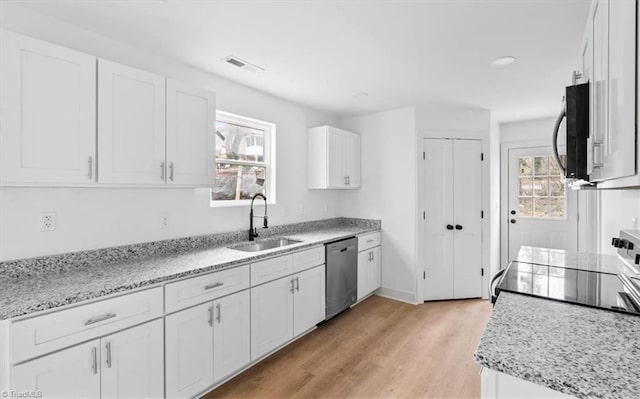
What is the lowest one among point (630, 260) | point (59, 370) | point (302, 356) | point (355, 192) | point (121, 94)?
point (302, 356)

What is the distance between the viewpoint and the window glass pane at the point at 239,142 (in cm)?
303

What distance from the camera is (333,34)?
2111mm

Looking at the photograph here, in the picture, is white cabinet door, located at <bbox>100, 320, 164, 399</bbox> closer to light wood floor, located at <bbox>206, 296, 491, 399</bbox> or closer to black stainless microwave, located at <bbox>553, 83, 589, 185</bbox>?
light wood floor, located at <bbox>206, 296, 491, 399</bbox>

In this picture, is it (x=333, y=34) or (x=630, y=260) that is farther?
(x=333, y=34)

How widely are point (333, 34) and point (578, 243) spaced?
451 cm

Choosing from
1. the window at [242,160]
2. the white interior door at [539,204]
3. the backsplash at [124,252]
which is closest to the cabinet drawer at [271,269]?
the backsplash at [124,252]

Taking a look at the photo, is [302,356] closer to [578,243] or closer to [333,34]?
[333,34]

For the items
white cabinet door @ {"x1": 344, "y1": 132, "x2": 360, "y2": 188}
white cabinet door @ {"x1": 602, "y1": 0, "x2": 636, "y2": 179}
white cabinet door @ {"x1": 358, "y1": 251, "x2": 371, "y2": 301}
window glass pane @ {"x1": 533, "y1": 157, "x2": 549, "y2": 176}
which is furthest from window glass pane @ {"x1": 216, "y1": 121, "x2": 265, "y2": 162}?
window glass pane @ {"x1": 533, "y1": 157, "x2": 549, "y2": 176}

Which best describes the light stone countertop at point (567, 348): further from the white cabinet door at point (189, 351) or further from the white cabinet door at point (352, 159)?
the white cabinet door at point (352, 159)

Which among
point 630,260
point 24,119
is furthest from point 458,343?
point 24,119

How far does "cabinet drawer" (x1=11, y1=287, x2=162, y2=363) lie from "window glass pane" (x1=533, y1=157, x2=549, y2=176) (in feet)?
16.9

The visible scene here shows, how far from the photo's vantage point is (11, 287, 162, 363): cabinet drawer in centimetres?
134

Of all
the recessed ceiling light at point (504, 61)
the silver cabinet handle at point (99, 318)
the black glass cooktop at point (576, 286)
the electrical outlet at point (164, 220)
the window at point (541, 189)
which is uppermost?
the recessed ceiling light at point (504, 61)

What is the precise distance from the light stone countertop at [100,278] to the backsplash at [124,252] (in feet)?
0.09
